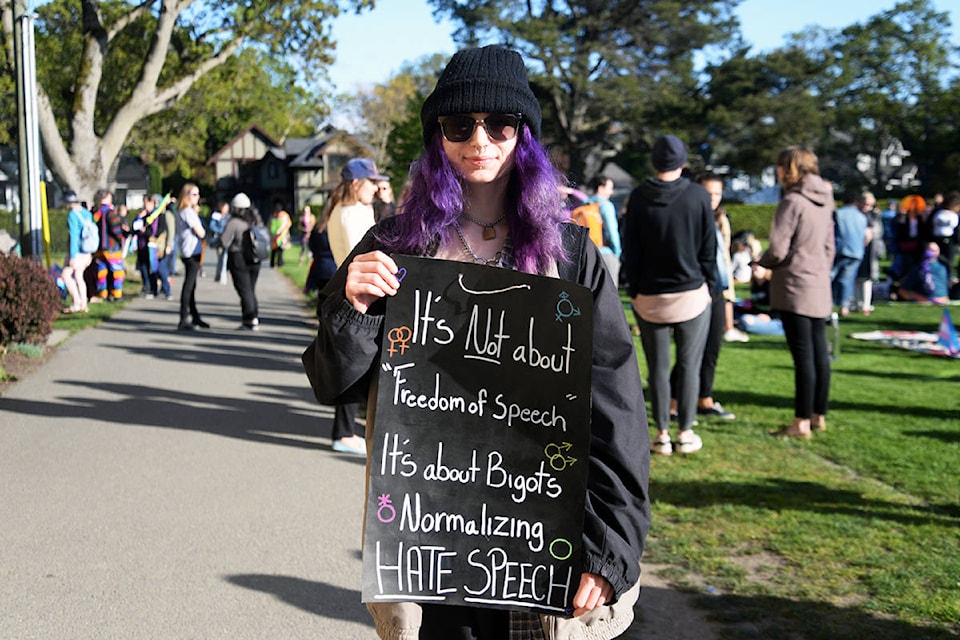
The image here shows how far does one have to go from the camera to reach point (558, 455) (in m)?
2.23

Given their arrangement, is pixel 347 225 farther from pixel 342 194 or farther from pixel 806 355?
pixel 806 355

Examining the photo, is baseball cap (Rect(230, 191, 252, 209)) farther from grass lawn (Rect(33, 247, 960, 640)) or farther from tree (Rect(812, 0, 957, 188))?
tree (Rect(812, 0, 957, 188))

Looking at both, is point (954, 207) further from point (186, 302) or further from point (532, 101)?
point (532, 101)

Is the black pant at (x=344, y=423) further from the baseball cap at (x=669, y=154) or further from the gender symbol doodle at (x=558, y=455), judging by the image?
the gender symbol doodle at (x=558, y=455)

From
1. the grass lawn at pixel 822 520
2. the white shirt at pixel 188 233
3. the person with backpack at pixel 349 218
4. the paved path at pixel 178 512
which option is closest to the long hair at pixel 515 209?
the paved path at pixel 178 512

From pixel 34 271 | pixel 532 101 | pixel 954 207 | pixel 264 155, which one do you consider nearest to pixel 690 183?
pixel 532 101

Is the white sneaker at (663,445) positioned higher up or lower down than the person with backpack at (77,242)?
lower down

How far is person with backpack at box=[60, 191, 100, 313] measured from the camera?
47.9 feet

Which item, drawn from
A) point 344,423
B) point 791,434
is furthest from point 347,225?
point 791,434

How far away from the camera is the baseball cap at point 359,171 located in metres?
6.87

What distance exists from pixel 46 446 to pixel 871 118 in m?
68.5

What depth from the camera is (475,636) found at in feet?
8.05

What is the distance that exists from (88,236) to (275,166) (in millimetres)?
74637

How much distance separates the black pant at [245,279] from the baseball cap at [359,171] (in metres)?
6.37
